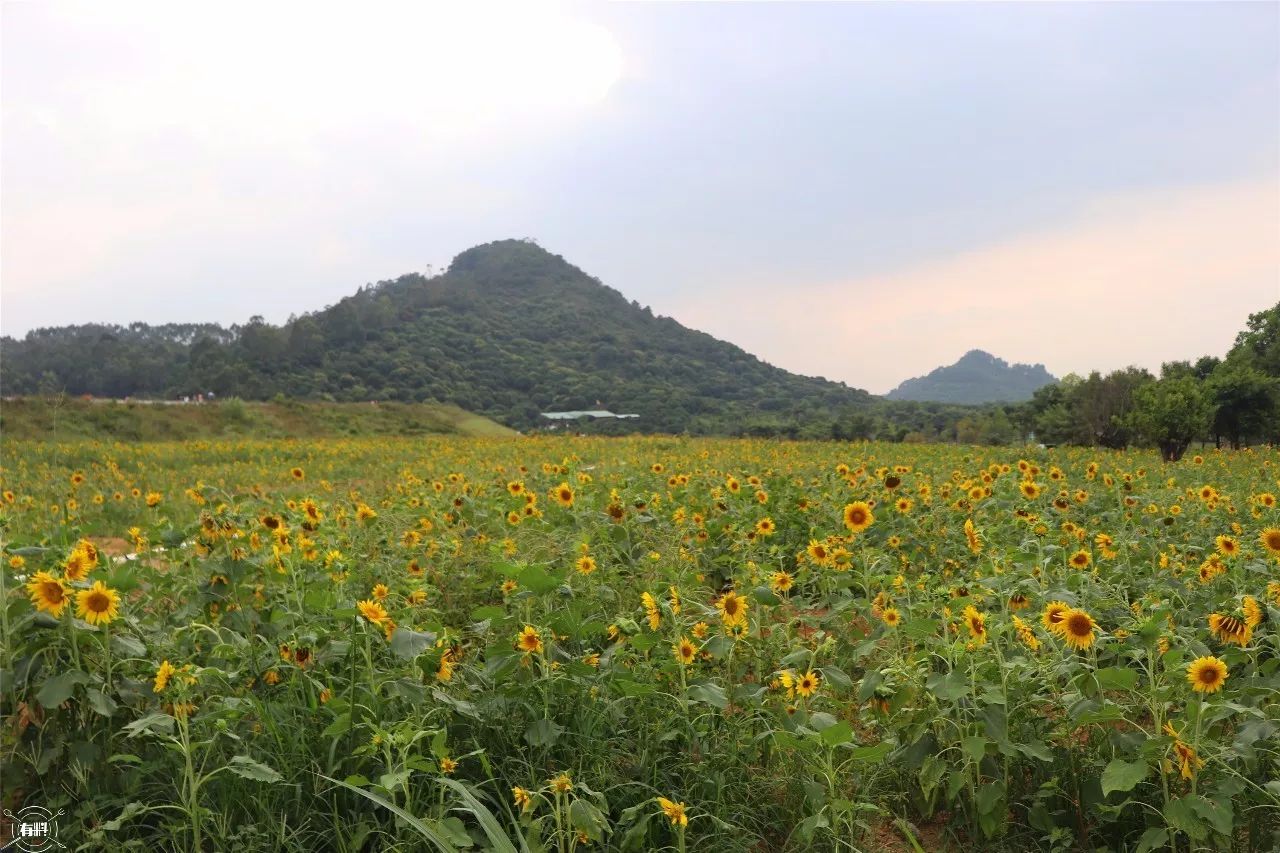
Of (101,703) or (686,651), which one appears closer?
(101,703)

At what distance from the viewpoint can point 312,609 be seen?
2678 mm

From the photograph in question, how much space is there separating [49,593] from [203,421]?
25.2m

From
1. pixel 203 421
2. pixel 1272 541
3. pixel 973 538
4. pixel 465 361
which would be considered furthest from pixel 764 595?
pixel 465 361

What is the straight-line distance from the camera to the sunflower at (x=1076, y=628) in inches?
88.9

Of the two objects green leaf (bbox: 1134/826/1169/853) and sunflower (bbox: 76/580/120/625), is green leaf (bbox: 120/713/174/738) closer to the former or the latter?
sunflower (bbox: 76/580/120/625)

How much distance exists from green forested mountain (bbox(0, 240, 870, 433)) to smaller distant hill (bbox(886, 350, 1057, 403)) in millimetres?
76847

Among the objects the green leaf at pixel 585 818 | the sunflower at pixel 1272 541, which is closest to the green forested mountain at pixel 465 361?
the sunflower at pixel 1272 541

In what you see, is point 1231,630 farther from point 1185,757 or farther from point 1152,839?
point 1152,839

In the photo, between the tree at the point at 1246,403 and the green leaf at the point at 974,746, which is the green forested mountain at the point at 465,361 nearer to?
the tree at the point at 1246,403

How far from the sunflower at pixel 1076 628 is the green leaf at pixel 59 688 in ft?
9.65

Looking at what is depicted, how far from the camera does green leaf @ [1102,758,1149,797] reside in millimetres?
1929

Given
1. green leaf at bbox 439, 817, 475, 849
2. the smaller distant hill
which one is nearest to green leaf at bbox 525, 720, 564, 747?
green leaf at bbox 439, 817, 475, 849

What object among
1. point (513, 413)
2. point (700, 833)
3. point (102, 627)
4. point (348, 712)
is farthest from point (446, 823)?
point (513, 413)

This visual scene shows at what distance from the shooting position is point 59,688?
6.78ft
